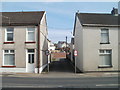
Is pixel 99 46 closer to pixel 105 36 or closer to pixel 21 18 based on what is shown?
pixel 105 36

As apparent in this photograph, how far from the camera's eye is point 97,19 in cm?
2161

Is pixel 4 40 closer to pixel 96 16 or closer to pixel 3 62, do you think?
pixel 3 62

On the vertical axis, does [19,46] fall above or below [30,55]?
above

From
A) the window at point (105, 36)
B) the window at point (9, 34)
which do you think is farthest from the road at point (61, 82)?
the window at point (9, 34)

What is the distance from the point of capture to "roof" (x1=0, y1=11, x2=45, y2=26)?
20.1 meters

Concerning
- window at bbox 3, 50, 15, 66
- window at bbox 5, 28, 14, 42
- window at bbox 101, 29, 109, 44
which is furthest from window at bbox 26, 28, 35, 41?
window at bbox 101, 29, 109, 44

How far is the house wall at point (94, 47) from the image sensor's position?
19438 mm

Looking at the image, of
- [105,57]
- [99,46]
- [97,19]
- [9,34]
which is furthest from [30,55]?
[97,19]

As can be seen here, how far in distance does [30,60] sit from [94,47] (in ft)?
26.0

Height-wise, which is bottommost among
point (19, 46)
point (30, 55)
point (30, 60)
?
point (30, 60)

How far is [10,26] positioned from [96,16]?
11625 millimetres

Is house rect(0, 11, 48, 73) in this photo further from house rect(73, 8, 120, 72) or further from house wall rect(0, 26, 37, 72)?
house rect(73, 8, 120, 72)

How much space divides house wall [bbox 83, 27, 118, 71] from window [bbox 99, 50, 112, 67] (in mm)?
471

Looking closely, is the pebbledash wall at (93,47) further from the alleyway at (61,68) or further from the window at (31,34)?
the window at (31,34)
